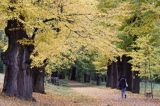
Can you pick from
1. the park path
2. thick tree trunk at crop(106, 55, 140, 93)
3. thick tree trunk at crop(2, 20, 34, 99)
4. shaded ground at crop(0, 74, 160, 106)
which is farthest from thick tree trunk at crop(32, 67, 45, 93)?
thick tree trunk at crop(106, 55, 140, 93)

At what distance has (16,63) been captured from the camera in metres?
18.9

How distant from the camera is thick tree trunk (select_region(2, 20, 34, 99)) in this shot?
18.6 meters

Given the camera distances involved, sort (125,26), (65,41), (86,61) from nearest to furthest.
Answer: (65,41) → (125,26) → (86,61)

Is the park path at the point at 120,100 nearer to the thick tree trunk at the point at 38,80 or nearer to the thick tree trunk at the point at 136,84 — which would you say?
the thick tree trunk at the point at 136,84

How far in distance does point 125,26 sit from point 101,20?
1590cm

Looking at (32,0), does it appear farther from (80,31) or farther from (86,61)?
(86,61)

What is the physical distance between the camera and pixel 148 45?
2975cm

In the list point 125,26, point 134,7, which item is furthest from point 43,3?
point 125,26

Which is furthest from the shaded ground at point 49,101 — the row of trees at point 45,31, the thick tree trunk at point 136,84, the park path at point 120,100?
the thick tree trunk at point 136,84

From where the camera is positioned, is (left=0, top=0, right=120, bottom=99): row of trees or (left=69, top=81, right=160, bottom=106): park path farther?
(left=69, top=81, right=160, bottom=106): park path

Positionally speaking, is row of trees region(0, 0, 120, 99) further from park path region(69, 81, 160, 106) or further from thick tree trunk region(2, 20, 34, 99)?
park path region(69, 81, 160, 106)

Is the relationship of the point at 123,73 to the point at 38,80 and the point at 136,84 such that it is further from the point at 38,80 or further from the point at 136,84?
the point at 38,80

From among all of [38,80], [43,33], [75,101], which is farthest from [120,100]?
[43,33]

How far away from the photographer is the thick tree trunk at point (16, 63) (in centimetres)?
1864
